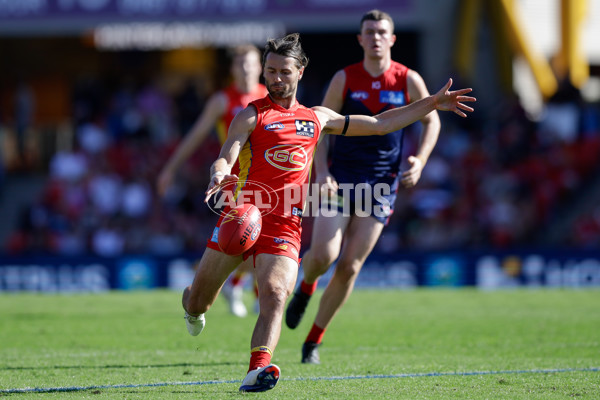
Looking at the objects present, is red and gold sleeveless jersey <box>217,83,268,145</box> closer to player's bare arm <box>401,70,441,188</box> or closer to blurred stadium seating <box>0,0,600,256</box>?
player's bare arm <box>401,70,441,188</box>

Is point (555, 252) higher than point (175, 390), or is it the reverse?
point (175, 390)

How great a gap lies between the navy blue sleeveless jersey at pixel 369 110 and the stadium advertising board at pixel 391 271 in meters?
7.93

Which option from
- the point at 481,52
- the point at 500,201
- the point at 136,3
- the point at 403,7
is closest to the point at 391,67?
the point at 500,201

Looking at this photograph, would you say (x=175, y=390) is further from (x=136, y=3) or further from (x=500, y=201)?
(x=136, y=3)

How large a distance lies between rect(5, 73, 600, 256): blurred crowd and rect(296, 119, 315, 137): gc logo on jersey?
10.3 meters

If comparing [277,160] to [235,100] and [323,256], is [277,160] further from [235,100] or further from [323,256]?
[235,100]

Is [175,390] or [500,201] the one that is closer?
[175,390]

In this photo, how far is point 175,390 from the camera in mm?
6133

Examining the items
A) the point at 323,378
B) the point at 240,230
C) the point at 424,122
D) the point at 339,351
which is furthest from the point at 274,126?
the point at 339,351

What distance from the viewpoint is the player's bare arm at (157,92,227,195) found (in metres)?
10.1

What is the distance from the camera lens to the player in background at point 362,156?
7672 millimetres

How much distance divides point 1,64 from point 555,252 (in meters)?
17.1

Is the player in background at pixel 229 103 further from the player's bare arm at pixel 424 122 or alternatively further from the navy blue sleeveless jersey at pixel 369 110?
the player's bare arm at pixel 424 122

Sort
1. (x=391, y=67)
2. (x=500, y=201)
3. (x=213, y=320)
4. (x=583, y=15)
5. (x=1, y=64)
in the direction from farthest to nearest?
(x=1, y=64), (x=583, y=15), (x=500, y=201), (x=213, y=320), (x=391, y=67)
